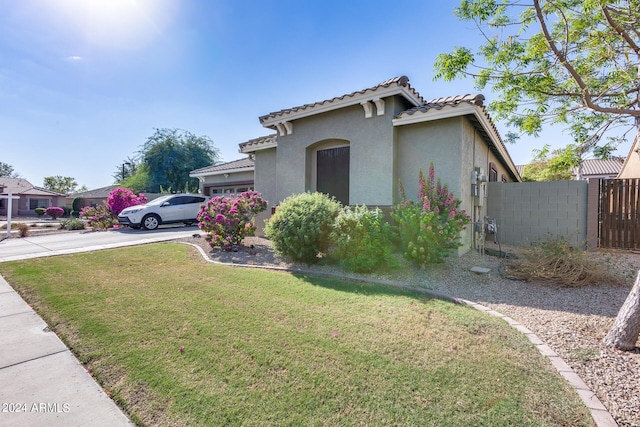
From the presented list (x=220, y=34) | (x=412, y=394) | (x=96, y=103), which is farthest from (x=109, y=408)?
(x=96, y=103)

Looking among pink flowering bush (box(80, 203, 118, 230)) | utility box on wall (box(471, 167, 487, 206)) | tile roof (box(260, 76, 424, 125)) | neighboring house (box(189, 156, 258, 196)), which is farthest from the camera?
neighboring house (box(189, 156, 258, 196))

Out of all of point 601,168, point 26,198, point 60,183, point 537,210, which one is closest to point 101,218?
point 537,210

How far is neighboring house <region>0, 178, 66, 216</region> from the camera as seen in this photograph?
33.3 m

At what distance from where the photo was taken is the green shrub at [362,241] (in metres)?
5.96

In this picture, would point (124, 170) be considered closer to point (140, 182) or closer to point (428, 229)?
point (140, 182)

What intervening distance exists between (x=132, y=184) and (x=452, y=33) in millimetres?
34852

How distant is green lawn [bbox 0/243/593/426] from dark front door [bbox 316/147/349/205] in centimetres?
495

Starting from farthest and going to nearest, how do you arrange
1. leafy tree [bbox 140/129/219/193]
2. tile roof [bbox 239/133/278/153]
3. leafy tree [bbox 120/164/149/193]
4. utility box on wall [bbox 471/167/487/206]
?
leafy tree [bbox 140/129/219/193] < leafy tree [bbox 120/164/149/193] < tile roof [bbox 239/133/278/153] < utility box on wall [bbox 471/167/487/206]

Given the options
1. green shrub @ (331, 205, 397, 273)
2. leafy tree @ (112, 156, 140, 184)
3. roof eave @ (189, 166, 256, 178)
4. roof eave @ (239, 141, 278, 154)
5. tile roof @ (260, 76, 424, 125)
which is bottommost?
green shrub @ (331, 205, 397, 273)

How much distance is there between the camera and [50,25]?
817 cm

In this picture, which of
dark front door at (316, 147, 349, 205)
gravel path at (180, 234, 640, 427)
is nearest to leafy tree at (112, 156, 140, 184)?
dark front door at (316, 147, 349, 205)

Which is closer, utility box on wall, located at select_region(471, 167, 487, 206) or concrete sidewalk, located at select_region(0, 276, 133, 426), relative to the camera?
concrete sidewalk, located at select_region(0, 276, 133, 426)

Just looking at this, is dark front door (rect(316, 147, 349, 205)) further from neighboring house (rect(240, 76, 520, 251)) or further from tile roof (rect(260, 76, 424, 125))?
tile roof (rect(260, 76, 424, 125))

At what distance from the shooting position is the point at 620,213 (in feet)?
28.7
